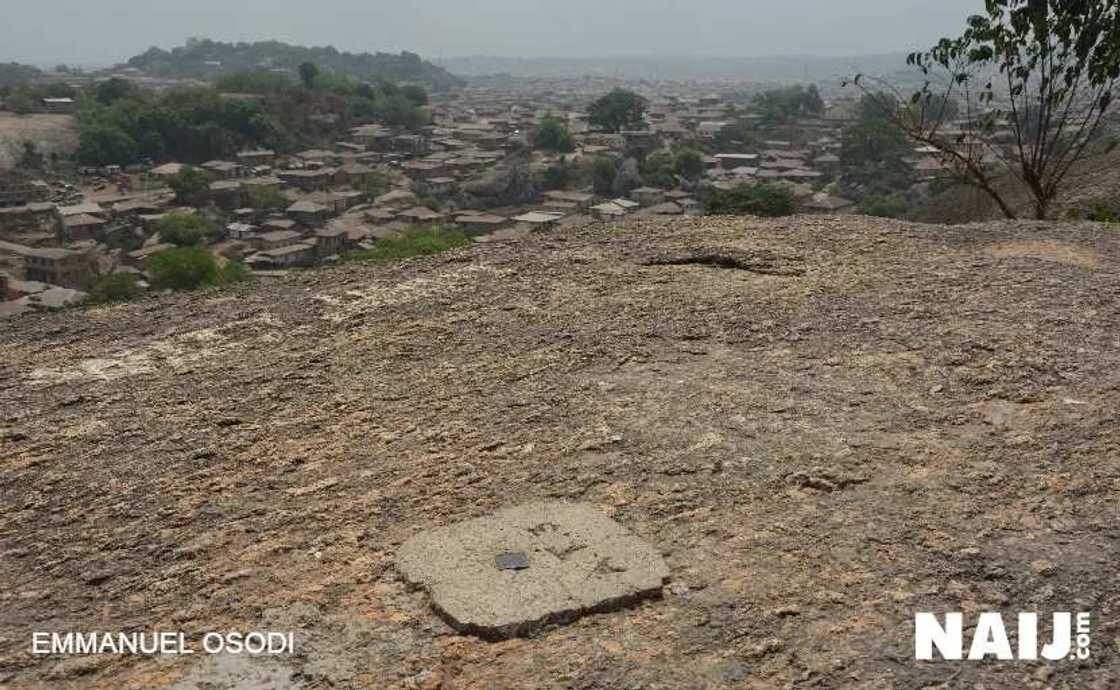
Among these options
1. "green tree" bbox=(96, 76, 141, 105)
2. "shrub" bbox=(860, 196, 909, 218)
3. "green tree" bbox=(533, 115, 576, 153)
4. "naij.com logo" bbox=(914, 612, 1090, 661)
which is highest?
"green tree" bbox=(96, 76, 141, 105)

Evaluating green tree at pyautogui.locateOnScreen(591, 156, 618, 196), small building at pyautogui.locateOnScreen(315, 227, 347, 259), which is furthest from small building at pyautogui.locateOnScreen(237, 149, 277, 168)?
green tree at pyautogui.locateOnScreen(591, 156, 618, 196)

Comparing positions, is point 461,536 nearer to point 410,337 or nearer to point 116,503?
point 116,503

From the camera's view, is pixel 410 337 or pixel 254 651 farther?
pixel 410 337

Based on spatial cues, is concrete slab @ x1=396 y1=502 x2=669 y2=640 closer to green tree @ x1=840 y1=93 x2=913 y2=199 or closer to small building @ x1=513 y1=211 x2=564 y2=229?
small building @ x1=513 y1=211 x2=564 y2=229

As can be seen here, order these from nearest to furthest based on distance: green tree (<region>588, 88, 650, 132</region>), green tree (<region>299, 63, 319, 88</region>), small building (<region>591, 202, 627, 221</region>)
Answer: small building (<region>591, 202, 627, 221</region>), green tree (<region>588, 88, 650, 132</region>), green tree (<region>299, 63, 319, 88</region>)

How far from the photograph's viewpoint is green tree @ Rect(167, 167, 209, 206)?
33719mm

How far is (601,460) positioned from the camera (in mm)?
3625

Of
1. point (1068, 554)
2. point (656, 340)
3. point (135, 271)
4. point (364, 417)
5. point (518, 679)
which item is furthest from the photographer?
point (135, 271)

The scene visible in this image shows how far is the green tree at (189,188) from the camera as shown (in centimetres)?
3372

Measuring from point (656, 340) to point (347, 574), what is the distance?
2317mm

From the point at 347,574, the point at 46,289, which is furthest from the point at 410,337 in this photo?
the point at 46,289

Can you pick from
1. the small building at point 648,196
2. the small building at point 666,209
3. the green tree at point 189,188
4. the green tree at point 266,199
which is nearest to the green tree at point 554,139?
the small building at point 648,196

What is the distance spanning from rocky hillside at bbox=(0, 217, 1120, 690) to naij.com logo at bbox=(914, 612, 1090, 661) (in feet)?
0.16

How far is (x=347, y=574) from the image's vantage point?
9.78 feet
